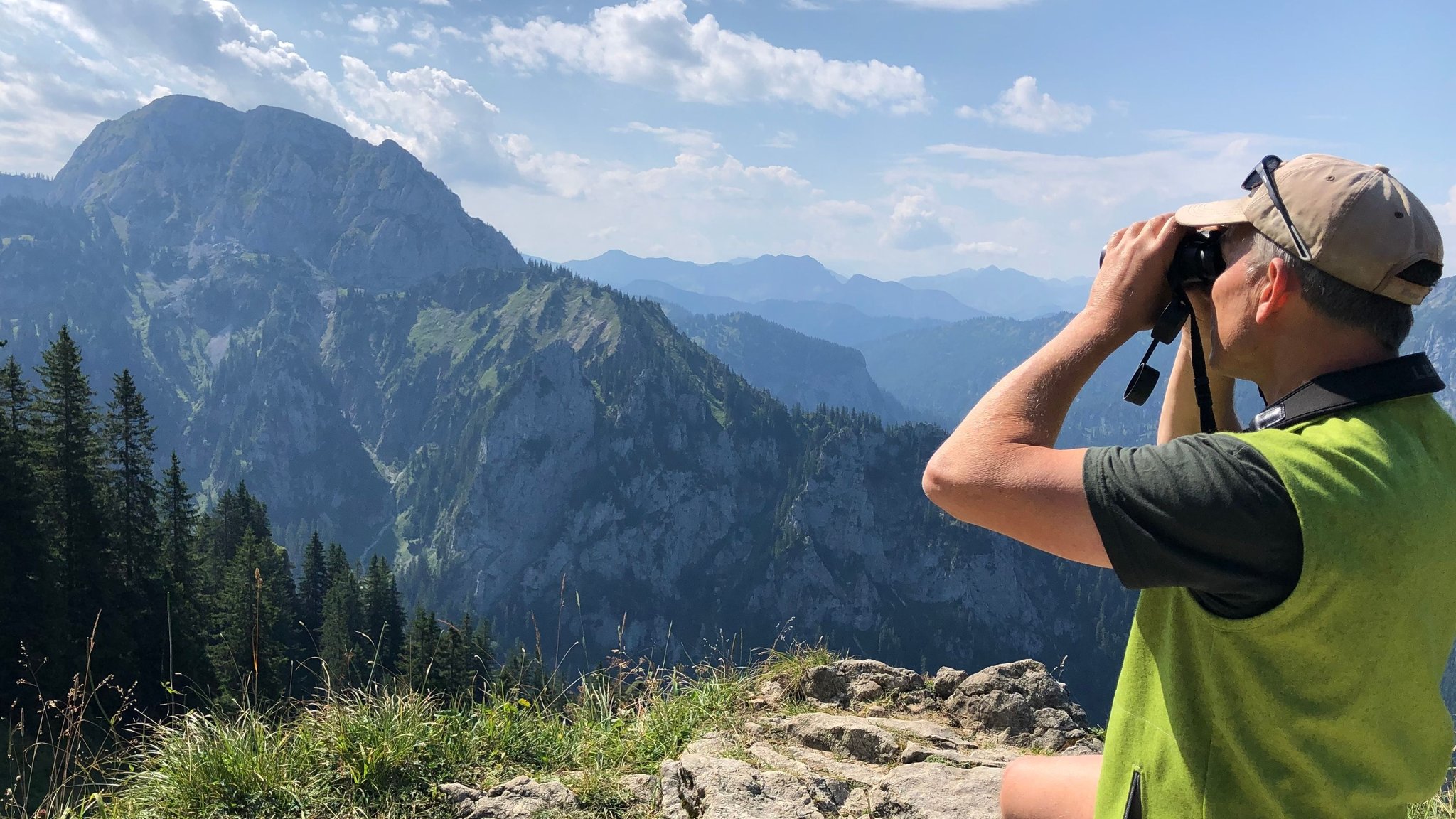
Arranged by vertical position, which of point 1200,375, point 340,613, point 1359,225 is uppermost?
point 1359,225

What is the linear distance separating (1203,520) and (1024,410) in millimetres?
515

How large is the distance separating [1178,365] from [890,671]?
4365 millimetres

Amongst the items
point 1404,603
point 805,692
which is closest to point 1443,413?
point 1404,603

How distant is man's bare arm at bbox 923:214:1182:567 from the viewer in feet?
6.35

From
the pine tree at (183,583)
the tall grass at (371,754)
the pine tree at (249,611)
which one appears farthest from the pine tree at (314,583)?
the tall grass at (371,754)

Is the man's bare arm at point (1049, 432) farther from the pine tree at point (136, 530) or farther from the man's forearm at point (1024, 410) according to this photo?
the pine tree at point (136, 530)

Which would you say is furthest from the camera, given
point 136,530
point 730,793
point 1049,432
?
point 136,530

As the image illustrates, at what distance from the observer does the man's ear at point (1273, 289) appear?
78.5 inches

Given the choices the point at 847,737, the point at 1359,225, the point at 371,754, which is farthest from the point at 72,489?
the point at 1359,225

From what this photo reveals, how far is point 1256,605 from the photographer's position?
180 cm

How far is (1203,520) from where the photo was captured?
68.5 inches

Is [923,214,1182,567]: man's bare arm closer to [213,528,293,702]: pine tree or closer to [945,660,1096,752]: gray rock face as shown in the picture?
[945,660,1096,752]: gray rock face

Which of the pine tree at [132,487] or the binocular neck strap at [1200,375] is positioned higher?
the binocular neck strap at [1200,375]

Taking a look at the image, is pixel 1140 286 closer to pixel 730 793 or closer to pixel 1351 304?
pixel 1351 304
